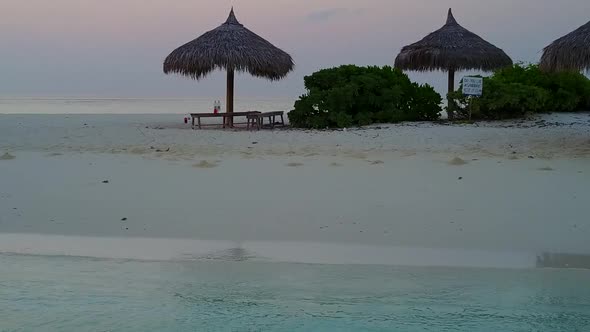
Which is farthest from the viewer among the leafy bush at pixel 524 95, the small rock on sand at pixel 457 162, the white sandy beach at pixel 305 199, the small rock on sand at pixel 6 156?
the leafy bush at pixel 524 95

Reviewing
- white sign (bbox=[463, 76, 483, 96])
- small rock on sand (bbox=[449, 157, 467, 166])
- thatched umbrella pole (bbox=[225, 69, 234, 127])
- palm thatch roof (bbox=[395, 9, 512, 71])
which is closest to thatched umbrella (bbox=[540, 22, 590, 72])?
white sign (bbox=[463, 76, 483, 96])

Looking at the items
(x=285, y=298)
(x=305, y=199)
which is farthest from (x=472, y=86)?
(x=285, y=298)

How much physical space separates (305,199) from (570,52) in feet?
22.1

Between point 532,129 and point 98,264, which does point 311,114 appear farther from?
point 98,264

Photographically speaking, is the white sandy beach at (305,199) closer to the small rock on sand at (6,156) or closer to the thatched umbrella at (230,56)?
the small rock on sand at (6,156)

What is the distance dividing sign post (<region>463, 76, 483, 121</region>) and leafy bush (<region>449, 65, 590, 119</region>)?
892 mm

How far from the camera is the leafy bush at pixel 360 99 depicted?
49.6 ft

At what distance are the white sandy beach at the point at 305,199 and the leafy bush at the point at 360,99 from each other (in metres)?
3.32

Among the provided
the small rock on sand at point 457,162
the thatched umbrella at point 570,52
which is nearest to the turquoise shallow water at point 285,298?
the small rock on sand at point 457,162

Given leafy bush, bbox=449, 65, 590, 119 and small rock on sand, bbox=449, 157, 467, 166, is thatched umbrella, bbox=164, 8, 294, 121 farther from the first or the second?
small rock on sand, bbox=449, 157, 467, 166

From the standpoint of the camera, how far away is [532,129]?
1357 cm

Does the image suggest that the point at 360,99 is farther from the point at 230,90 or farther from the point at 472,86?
the point at 230,90

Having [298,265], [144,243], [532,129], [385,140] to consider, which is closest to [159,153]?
[385,140]

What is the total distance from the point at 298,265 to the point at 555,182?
398cm
